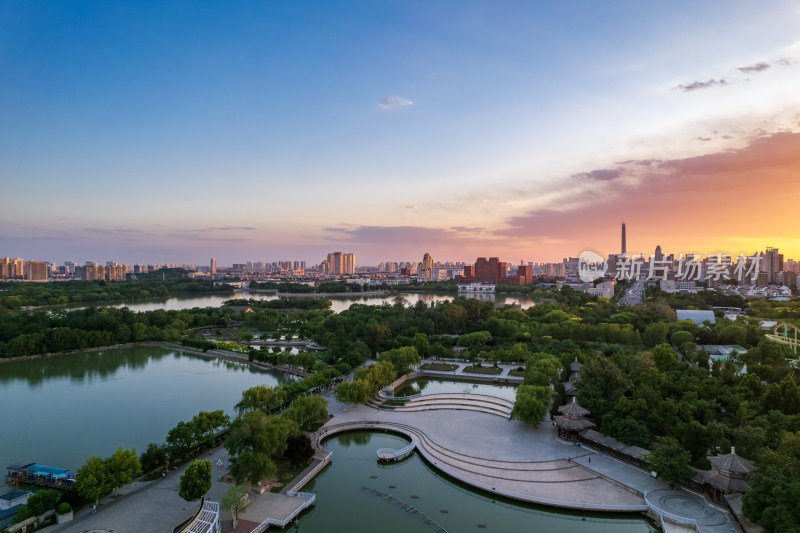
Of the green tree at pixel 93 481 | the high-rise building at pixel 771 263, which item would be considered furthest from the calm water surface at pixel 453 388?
the high-rise building at pixel 771 263

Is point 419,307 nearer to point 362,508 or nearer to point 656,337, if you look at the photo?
point 656,337

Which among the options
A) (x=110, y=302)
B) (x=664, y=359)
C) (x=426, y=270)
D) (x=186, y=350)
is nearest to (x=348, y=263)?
(x=426, y=270)

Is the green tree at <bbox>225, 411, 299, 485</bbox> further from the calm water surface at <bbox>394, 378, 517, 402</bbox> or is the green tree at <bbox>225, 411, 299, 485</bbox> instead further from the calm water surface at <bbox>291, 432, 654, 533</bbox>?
the calm water surface at <bbox>394, 378, 517, 402</bbox>

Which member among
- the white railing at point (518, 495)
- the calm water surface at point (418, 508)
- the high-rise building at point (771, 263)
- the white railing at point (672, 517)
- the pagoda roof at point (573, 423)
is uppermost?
the high-rise building at point (771, 263)

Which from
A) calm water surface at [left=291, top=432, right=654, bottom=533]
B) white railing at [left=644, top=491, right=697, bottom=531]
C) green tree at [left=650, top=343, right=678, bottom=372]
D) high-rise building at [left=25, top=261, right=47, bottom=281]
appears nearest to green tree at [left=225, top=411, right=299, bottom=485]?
calm water surface at [left=291, top=432, right=654, bottom=533]

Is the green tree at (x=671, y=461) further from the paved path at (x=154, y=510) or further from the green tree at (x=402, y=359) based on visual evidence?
the green tree at (x=402, y=359)

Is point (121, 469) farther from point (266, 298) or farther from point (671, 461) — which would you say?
point (266, 298)

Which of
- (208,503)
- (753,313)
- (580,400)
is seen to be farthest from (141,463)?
(753,313)
